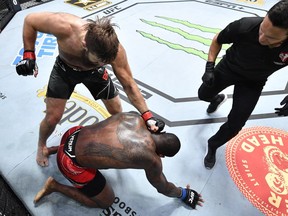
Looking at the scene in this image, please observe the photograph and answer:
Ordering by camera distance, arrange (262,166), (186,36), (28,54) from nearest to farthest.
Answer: (28,54) → (262,166) → (186,36)

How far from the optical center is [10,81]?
3.46 meters

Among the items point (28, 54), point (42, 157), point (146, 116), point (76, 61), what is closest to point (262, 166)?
point (146, 116)

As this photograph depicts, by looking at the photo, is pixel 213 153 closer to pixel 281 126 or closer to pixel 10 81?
pixel 281 126

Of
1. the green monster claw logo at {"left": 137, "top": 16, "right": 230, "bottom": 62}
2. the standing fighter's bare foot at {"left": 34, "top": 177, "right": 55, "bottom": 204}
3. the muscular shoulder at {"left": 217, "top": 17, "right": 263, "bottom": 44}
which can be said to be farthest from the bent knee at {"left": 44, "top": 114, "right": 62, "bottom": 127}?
the green monster claw logo at {"left": 137, "top": 16, "right": 230, "bottom": 62}

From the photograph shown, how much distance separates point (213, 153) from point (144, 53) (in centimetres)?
221

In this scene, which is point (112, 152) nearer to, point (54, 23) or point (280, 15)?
point (54, 23)

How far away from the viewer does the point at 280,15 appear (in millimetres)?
1539

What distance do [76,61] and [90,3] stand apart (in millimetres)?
4186

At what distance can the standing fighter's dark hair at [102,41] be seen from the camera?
5.16ft

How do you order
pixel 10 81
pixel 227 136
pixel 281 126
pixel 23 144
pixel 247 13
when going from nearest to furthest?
pixel 227 136 < pixel 23 144 < pixel 281 126 < pixel 10 81 < pixel 247 13

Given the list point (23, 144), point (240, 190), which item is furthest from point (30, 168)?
point (240, 190)

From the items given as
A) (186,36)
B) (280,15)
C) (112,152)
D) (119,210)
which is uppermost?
(280,15)

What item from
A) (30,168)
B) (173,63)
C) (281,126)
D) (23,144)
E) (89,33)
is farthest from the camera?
(173,63)

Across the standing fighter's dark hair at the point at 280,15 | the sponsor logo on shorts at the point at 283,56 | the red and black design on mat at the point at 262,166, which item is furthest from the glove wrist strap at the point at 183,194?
the standing fighter's dark hair at the point at 280,15
